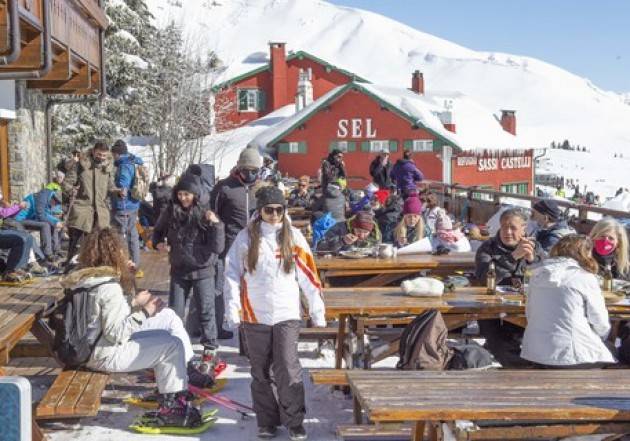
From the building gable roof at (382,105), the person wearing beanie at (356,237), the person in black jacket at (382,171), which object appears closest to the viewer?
the person wearing beanie at (356,237)

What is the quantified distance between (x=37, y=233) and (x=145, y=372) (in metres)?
6.03

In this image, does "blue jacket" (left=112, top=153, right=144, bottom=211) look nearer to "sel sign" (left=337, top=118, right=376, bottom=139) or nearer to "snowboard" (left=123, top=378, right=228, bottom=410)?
"snowboard" (left=123, top=378, right=228, bottom=410)

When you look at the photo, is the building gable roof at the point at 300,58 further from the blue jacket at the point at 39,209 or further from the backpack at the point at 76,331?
the backpack at the point at 76,331

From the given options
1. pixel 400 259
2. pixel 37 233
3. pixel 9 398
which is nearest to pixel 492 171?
pixel 37 233

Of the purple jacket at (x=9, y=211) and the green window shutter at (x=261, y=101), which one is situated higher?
the green window shutter at (x=261, y=101)

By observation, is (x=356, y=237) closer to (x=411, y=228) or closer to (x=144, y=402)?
(x=411, y=228)

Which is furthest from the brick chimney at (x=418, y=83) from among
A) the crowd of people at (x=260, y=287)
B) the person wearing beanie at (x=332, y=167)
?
the crowd of people at (x=260, y=287)

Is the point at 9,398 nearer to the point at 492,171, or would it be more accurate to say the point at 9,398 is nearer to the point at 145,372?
the point at 145,372

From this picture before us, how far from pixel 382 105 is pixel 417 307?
94.5ft

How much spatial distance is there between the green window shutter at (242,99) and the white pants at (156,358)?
39856mm

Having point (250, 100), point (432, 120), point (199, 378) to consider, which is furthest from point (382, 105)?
point (199, 378)

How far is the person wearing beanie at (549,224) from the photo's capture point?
7.50 meters

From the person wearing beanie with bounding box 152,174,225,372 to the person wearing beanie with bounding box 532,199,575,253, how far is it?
2850 mm

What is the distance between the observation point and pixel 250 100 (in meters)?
44.9
